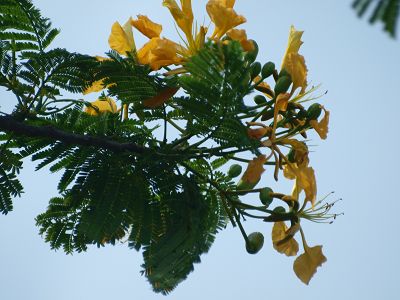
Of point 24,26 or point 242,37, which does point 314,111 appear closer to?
point 242,37

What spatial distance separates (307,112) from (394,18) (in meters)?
1.75

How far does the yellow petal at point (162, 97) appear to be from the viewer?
2189 millimetres

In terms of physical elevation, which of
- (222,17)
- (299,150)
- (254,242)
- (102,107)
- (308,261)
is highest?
(222,17)

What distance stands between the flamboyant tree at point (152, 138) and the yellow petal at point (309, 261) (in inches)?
0.5

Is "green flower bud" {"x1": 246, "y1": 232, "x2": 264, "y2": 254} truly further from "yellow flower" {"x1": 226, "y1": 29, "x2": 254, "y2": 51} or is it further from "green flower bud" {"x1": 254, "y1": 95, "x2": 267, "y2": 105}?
"yellow flower" {"x1": 226, "y1": 29, "x2": 254, "y2": 51}

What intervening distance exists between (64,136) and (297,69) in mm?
922

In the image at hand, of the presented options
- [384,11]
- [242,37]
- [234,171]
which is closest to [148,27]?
[242,37]

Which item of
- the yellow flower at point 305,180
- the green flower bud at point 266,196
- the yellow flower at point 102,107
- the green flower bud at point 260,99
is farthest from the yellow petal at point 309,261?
the yellow flower at point 102,107

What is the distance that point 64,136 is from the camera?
7.46 feet

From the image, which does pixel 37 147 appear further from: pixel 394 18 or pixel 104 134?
pixel 394 18

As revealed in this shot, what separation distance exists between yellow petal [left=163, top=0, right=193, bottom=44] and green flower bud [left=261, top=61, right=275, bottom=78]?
1.06ft

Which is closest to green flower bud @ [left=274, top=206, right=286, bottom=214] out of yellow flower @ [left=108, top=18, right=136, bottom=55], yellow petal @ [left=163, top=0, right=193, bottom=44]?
yellow petal @ [left=163, top=0, right=193, bottom=44]

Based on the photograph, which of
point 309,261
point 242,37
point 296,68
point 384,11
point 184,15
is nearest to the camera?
point 384,11

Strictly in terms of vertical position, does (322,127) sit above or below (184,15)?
below
